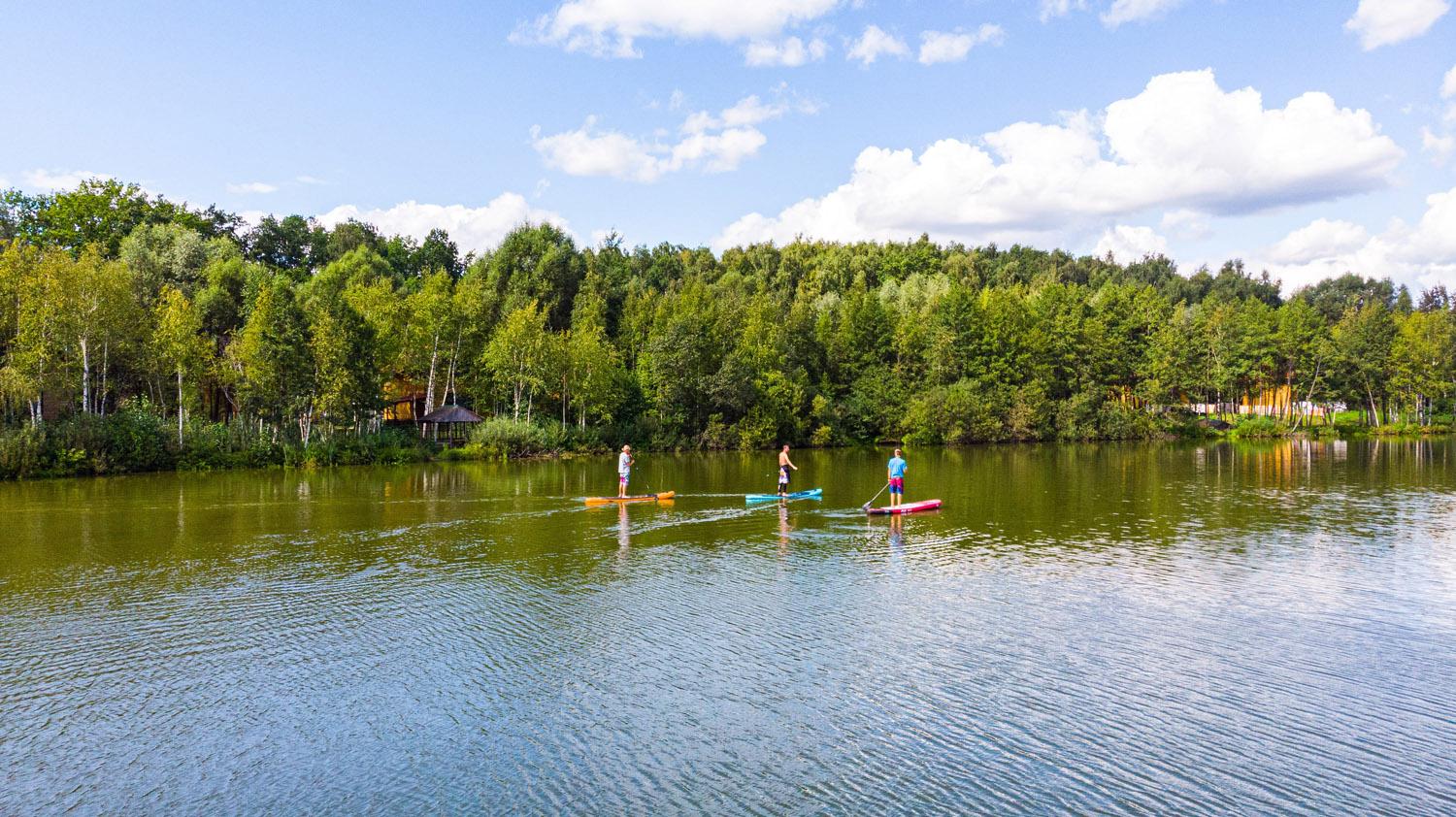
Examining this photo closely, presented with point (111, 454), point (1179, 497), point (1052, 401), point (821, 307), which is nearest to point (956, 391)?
point (1052, 401)

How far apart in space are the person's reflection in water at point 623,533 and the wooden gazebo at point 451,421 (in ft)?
96.2

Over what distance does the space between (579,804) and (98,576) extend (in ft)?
50.4

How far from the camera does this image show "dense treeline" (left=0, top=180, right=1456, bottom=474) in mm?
45969

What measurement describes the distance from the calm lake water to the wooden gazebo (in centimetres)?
2999

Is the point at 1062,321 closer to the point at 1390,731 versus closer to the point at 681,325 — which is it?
the point at 681,325

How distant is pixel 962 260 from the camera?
11738 centimetres

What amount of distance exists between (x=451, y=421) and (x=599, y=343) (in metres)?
13.2

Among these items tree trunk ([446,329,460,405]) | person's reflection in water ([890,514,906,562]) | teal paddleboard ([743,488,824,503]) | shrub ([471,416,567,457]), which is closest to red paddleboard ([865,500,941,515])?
person's reflection in water ([890,514,906,562])

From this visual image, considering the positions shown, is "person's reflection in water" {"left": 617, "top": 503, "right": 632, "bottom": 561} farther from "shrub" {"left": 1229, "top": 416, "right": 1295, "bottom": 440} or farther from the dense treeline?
"shrub" {"left": 1229, "top": 416, "right": 1295, "bottom": 440}

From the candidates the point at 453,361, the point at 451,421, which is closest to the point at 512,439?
the point at 451,421

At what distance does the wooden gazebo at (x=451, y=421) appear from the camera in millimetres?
56781

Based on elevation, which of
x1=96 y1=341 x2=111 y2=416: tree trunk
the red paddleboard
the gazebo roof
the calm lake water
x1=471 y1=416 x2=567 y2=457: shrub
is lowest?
the calm lake water

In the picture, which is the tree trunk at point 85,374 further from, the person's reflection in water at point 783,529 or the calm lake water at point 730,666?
the person's reflection in water at point 783,529

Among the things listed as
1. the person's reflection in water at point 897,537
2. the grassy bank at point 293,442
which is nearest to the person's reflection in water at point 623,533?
the person's reflection in water at point 897,537
